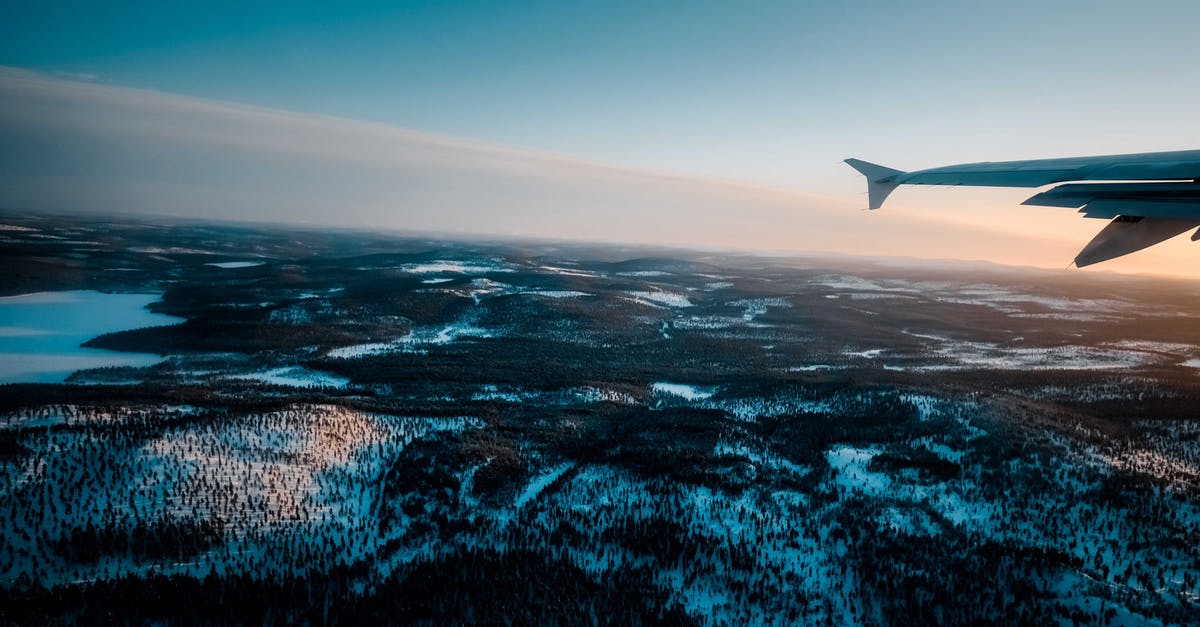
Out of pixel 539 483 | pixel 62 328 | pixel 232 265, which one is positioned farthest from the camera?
pixel 232 265

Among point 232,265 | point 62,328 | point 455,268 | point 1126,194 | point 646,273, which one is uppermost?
point 1126,194

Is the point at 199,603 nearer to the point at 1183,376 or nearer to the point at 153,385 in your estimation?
the point at 153,385

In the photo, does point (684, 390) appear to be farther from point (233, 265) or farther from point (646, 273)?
point (233, 265)

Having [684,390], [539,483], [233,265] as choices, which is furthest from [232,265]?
[539,483]

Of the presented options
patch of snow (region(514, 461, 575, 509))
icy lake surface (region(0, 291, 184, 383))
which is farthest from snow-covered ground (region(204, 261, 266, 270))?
patch of snow (region(514, 461, 575, 509))

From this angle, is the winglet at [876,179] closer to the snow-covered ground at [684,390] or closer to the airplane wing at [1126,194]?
the airplane wing at [1126,194]

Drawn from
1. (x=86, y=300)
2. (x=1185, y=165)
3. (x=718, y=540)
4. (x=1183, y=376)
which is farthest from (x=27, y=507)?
(x=1183, y=376)
